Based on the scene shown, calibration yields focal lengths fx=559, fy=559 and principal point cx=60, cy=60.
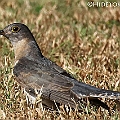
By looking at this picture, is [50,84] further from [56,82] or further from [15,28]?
[15,28]

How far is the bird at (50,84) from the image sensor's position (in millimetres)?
6734

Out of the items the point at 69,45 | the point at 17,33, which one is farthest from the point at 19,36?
the point at 69,45

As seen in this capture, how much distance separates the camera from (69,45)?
32.1ft

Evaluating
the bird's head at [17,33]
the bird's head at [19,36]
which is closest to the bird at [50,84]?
the bird's head at [19,36]

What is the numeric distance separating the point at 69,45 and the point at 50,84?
2.88 m

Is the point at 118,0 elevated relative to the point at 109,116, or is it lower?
elevated

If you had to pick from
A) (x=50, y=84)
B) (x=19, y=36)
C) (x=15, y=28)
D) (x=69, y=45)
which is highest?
(x=15, y=28)

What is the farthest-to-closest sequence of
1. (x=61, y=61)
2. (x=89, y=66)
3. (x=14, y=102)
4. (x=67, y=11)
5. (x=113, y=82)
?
(x=67, y=11) → (x=61, y=61) → (x=89, y=66) → (x=113, y=82) → (x=14, y=102)

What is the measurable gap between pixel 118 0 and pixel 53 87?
6573 mm

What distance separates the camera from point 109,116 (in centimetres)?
662

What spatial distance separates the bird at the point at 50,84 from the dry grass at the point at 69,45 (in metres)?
0.17

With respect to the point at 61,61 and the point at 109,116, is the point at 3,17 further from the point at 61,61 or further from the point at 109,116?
the point at 109,116

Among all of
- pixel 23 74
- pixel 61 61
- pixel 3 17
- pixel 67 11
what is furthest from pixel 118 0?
pixel 23 74

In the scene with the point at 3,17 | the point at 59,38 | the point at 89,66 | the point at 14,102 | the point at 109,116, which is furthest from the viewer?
the point at 3,17
